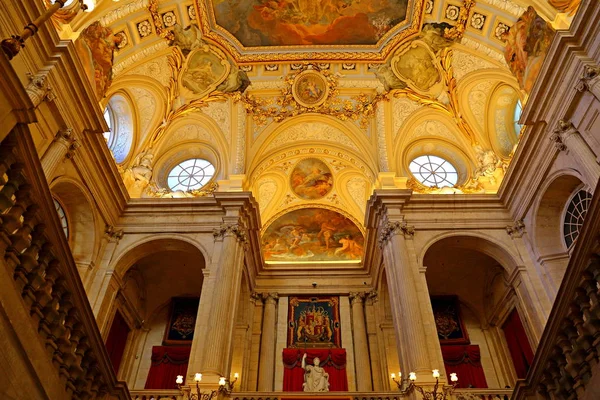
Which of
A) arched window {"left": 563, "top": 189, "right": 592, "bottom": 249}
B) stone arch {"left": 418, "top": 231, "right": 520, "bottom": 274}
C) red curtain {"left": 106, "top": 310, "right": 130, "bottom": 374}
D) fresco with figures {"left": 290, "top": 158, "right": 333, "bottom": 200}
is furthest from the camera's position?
fresco with figures {"left": 290, "top": 158, "right": 333, "bottom": 200}

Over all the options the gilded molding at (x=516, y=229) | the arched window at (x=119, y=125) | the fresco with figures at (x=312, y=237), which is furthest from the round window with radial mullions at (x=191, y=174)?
the gilded molding at (x=516, y=229)

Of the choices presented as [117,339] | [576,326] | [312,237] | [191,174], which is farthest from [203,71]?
[576,326]

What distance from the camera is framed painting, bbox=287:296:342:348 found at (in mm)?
16266

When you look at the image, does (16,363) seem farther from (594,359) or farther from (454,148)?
(454,148)

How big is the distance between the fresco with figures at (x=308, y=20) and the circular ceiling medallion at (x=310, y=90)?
3.95ft

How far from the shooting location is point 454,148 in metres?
17.2

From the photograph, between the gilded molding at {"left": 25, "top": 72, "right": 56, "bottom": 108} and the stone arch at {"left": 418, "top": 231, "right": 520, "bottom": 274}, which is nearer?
the gilded molding at {"left": 25, "top": 72, "right": 56, "bottom": 108}

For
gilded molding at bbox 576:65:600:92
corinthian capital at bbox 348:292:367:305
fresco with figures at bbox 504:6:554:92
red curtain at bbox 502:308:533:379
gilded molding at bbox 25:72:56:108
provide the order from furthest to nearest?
corinthian capital at bbox 348:292:367:305 → red curtain at bbox 502:308:533:379 → fresco with figures at bbox 504:6:554:92 → gilded molding at bbox 25:72:56:108 → gilded molding at bbox 576:65:600:92

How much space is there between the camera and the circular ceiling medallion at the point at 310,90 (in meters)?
17.2

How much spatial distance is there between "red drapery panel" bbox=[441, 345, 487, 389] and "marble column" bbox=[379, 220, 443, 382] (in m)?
4.31

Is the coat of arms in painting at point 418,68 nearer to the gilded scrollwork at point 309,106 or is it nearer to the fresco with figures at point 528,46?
the gilded scrollwork at point 309,106

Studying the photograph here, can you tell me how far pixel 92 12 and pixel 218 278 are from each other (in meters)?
7.80

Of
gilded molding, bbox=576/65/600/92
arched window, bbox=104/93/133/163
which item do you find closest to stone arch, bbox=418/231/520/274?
gilded molding, bbox=576/65/600/92

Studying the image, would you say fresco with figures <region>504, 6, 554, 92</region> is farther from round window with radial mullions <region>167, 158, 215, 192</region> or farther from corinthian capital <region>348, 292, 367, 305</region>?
round window with radial mullions <region>167, 158, 215, 192</region>
